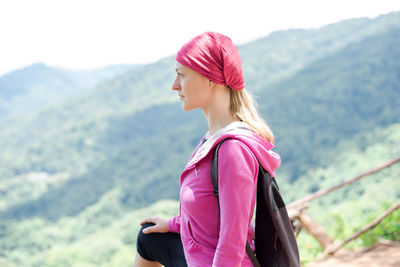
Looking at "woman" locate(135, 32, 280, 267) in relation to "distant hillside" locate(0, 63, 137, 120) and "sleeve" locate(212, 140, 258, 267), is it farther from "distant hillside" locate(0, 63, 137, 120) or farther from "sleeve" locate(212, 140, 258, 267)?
"distant hillside" locate(0, 63, 137, 120)

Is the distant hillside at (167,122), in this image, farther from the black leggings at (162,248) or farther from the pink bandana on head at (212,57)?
the pink bandana on head at (212,57)

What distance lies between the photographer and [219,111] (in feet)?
3.15

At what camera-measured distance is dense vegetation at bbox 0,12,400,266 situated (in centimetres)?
1719

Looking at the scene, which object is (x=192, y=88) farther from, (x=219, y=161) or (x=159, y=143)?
(x=159, y=143)

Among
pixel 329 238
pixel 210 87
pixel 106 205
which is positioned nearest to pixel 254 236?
pixel 210 87

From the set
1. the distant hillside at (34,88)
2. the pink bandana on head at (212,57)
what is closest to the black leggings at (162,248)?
the pink bandana on head at (212,57)

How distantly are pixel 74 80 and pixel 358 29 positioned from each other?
1582 inches

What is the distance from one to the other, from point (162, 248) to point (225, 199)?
0.37 metres

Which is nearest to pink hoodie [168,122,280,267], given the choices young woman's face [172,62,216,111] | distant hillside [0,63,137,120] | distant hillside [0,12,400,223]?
young woman's face [172,62,216,111]

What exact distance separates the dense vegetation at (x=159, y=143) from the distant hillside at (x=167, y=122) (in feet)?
0.32

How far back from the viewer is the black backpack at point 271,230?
84 cm

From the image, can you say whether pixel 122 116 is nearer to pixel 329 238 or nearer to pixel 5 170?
pixel 5 170

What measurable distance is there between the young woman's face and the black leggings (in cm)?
36

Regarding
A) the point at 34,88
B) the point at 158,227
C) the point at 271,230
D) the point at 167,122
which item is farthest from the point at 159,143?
the point at 34,88
